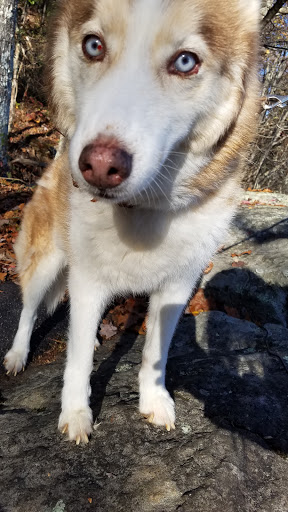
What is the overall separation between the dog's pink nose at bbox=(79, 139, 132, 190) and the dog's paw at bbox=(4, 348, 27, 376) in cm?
191

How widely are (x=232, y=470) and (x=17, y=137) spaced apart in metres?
9.55

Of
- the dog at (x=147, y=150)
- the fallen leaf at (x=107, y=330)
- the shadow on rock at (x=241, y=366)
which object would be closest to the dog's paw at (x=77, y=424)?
the dog at (x=147, y=150)

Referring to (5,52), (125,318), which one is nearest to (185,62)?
(125,318)

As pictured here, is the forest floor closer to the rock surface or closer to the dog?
the rock surface

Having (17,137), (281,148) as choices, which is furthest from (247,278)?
(281,148)

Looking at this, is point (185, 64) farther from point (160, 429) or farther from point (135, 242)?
point (160, 429)

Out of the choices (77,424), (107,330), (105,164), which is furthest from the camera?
(107,330)

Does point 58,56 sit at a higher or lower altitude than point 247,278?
higher

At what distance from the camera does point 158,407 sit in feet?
7.16

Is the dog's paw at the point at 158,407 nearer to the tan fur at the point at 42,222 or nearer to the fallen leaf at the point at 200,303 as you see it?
the tan fur at the point at 42,222

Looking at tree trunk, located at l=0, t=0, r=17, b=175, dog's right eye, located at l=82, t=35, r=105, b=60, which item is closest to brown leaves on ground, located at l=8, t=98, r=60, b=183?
tree trunk, located at l=0, t=0, r=17, b=175

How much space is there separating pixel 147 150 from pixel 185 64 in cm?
52

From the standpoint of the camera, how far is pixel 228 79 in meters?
1.86

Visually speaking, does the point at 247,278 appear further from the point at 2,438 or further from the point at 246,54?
the point at 2,438
